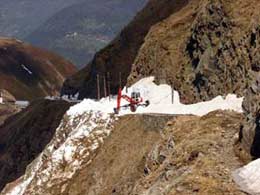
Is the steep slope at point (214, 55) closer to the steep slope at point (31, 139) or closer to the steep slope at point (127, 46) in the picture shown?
the steep slope at point (31, 139)

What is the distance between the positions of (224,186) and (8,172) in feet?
353

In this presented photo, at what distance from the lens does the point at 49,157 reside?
57.0m

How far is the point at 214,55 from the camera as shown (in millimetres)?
54594

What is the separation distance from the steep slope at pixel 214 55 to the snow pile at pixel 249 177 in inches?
686

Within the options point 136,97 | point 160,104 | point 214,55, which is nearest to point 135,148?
point 214,55

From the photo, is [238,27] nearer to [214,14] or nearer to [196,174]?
[214,14]

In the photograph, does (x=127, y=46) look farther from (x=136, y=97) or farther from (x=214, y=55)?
(x=214, y=55)

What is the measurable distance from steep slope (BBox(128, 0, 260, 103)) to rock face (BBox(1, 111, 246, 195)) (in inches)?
227

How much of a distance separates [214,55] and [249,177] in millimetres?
29207

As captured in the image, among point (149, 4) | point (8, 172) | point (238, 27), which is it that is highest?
point (149, 4)

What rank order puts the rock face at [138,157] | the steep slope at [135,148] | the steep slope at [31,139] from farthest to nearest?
the steep slope at [31,139]
the steep slope at [135,148]
the rock face at [138,157]

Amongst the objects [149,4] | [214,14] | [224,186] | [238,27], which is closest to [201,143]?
[224,186]

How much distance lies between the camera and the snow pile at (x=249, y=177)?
25.1 m

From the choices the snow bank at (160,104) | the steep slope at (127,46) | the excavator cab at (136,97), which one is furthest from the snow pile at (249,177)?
the steep slope at (127,46)
